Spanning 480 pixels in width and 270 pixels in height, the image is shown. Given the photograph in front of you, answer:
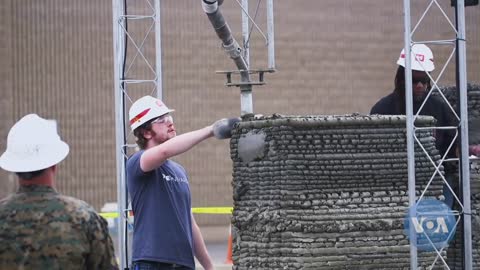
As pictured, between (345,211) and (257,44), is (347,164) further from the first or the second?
(257,44)

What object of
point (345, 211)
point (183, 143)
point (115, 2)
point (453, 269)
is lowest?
point (453, 269)

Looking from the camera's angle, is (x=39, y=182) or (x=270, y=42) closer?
(x=39, y=182)

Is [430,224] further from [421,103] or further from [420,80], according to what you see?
[420,80]

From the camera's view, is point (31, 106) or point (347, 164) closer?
point (347, 164)

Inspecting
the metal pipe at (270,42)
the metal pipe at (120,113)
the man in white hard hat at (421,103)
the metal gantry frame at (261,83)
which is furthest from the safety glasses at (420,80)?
the metal pipe at (120,113)

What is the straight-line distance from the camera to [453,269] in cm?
740

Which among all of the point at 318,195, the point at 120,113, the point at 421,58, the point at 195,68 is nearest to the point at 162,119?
the point at 318,195

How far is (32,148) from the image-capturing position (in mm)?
3828

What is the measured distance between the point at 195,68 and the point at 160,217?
13.1 meters

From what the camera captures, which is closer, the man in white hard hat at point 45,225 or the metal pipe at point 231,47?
the man in white hard hat at point 45,225

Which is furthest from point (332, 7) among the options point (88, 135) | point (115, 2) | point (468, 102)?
point (468, 102)

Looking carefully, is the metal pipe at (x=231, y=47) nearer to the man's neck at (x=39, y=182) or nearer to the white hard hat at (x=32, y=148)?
the white hard hat at (x=32, y=148)

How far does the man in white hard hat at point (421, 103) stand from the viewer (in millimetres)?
7637

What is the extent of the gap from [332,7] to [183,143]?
46.7ft
